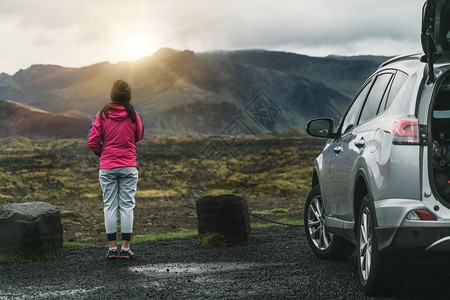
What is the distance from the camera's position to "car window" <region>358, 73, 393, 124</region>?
5657 millimetres

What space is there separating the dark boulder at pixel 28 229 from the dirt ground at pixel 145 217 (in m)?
3.01

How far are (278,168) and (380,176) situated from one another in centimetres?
3763

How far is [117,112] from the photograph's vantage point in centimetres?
803

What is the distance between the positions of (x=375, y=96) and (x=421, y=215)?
6.11 ft

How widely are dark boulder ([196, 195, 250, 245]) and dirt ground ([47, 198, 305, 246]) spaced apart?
2.81 meters

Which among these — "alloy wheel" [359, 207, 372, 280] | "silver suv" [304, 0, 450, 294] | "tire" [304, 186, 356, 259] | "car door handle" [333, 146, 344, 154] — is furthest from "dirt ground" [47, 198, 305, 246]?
"silver suv" [304, 0, 450, 294]

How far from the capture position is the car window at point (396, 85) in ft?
16.5

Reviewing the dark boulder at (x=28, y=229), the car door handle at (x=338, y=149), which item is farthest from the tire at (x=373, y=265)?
the dark boulder at (x=28, y=229)

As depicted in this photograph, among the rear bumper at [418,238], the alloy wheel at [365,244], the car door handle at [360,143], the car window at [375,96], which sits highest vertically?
the car window at [375,96]

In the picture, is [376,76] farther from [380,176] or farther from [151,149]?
[151,149]

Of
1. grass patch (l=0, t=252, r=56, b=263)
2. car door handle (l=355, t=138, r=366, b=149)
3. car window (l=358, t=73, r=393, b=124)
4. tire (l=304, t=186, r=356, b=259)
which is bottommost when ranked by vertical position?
grass patch (l=0, t=252, r=56, b=263)

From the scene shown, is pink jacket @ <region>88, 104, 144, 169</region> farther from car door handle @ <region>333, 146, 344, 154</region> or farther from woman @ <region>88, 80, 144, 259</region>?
car door handle @ <region>333, 146, 344, 154</region>

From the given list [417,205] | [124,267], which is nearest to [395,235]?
[417,205]

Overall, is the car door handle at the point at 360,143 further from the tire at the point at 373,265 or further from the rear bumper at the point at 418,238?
the rear bumper at the point at 418,238
